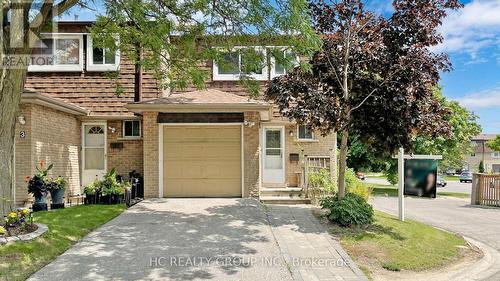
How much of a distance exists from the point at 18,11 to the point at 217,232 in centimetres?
624

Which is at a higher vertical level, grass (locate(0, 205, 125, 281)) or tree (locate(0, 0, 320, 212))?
tree (locate(0, 0, 320, 212))

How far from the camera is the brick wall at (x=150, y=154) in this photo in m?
12.2

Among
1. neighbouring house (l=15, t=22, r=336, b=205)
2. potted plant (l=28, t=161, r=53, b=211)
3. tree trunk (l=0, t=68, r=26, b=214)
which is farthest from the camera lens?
neighbouring house (l=15, t=22, r=336, b=205)

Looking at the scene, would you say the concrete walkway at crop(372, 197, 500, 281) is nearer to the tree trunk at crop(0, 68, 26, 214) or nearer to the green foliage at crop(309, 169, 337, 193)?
the green foliage at crop(309, 169, 337, 193)

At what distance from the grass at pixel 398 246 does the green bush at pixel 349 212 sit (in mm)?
195

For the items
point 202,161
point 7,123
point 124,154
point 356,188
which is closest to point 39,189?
point 7,123

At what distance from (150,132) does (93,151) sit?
10.6 ft

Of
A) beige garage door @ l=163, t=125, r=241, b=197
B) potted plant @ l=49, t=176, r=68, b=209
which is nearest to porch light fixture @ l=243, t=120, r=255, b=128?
beige garage door @ l=163, t=125, r=241, b=197

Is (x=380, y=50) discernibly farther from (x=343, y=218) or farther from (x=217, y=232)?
(x=217, y=232)

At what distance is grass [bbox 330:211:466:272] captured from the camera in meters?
7.38

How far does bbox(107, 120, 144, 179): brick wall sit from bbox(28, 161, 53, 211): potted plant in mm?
3327

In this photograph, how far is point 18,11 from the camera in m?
7.50

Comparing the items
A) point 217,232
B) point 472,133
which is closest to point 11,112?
point 217,232

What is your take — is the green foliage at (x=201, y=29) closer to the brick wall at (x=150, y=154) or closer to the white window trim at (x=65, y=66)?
the brick wall at (x=150, y=154)
